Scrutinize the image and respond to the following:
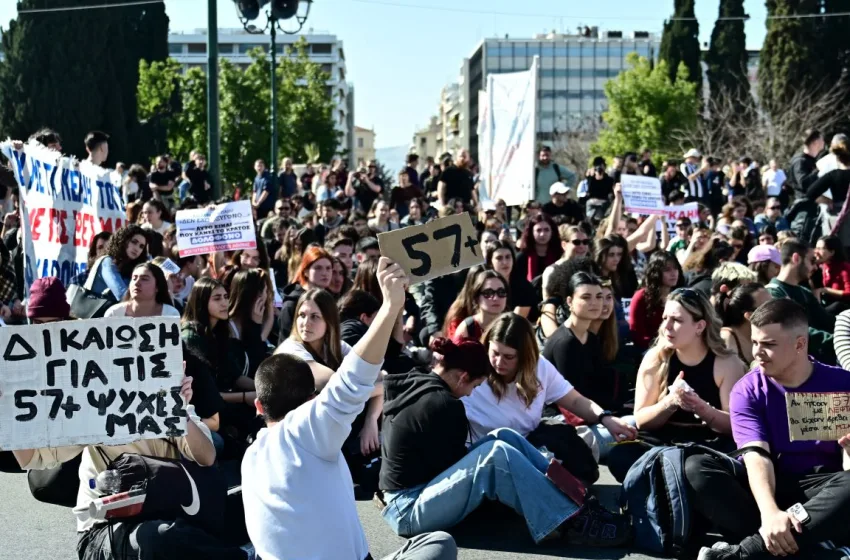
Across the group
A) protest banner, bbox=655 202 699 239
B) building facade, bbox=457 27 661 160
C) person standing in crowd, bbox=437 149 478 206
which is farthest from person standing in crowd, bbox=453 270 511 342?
building facade, bbox=457 27 661 160

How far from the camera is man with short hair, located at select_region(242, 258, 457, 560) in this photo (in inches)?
168

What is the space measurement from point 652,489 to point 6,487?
4088 mm

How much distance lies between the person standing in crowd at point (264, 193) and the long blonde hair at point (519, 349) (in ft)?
47.0

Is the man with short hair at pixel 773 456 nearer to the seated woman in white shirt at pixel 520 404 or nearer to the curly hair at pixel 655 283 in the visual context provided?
the seated woman in white shirt at pixel 520 404

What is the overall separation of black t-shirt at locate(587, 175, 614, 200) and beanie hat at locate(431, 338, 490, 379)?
43.6 ft

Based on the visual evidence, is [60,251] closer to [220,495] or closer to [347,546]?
[220,495]

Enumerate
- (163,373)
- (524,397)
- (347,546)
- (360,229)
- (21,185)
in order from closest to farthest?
(347,546) → (163,373) → (524,397) → (21,185) → (360,229)

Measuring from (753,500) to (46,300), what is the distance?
12.5ft

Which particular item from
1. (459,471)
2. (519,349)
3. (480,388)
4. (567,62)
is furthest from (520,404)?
(567,62)

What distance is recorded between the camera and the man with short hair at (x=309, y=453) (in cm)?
426

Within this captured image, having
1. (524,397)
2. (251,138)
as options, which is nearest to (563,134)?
(251,138)

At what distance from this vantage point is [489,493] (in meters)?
6.32

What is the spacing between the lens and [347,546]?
14.7 feet

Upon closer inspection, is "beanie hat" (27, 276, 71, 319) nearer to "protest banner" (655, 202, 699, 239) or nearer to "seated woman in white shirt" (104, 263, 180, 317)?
"seated woman in white shirt" (104, 263, 180, 317)
